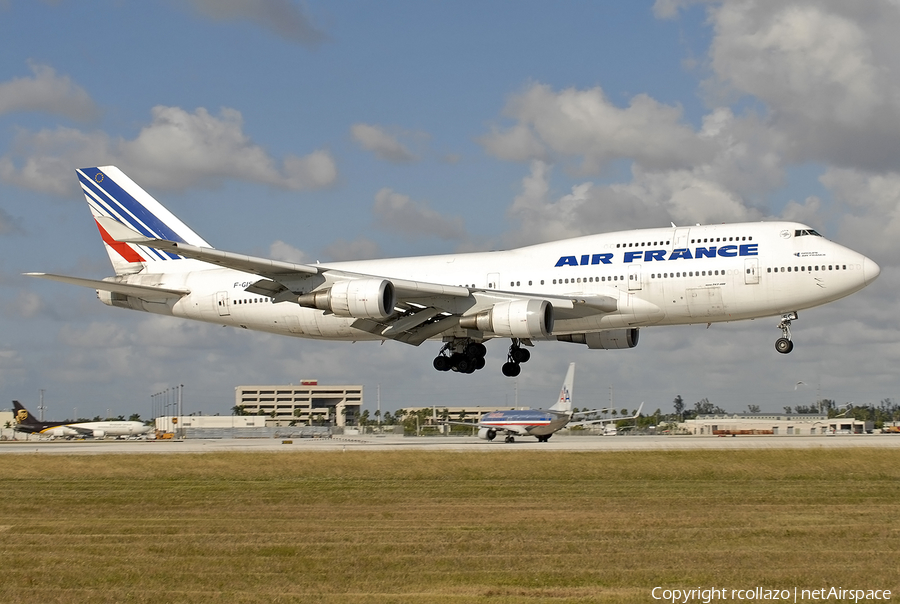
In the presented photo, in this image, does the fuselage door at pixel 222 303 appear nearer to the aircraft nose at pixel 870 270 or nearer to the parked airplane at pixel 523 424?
the parked airplane at pixel 523 424

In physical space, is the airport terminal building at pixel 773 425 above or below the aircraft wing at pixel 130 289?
below

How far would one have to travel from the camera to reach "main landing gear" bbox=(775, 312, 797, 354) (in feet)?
119

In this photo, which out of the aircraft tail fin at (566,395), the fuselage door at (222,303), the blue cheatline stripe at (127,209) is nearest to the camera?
the fuselage door at (222,303)

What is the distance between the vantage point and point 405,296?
38344mm

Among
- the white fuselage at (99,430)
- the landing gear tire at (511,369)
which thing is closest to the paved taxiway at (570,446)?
the landing gear tire at (511,369)

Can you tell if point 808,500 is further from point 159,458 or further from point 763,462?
point 159,458

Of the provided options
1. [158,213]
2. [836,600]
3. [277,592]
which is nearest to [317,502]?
[277,592]

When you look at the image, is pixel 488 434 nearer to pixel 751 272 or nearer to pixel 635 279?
pixel 635 279

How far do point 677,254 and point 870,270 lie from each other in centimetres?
691

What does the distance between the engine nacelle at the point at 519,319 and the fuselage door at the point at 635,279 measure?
125 inches

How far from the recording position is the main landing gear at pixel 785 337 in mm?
36281

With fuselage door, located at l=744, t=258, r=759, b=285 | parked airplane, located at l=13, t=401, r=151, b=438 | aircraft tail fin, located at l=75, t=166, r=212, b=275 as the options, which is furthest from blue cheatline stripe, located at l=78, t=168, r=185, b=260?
parked airplane, located at l=13, t=401, r=151, b=438

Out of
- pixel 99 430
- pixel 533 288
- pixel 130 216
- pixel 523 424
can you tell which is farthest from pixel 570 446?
pixel 99 430

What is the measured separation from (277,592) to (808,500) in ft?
48.7
